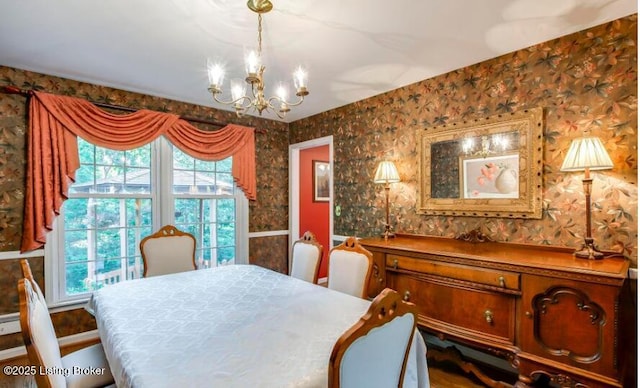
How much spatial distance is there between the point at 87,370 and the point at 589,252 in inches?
114

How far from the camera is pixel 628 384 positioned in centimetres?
193

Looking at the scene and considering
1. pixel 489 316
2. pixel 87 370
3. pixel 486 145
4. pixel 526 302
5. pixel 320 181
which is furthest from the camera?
pixel 320 181

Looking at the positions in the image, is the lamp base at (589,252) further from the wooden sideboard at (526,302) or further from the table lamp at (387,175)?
the table lamp at (387,175)

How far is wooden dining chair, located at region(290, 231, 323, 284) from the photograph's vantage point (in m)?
2.56

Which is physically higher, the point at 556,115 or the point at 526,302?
the point at 556,115

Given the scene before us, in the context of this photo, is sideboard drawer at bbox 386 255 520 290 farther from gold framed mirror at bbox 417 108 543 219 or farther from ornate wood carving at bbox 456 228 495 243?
gold framed mirror at bbox 417 108 543 219

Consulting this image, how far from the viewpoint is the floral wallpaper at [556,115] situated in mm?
1967

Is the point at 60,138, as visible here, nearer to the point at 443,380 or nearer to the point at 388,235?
the point at 388,235

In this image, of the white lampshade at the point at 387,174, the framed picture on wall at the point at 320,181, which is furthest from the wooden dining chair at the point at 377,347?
the framed picture on wall at the point at 320,181

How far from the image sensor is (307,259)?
2625 millimetres

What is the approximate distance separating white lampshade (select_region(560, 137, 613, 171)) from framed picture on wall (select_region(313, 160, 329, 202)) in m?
3.38

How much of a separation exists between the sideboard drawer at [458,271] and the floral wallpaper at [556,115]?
59 centimetres

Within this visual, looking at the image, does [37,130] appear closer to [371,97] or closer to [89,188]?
[89,188]

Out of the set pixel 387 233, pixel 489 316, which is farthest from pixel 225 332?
pixel 387 233
